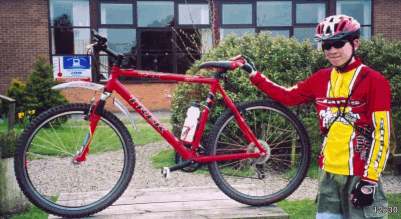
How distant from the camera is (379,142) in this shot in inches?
110

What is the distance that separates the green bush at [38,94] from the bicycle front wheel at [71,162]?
9128 mm

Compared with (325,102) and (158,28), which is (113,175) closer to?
(325,102)

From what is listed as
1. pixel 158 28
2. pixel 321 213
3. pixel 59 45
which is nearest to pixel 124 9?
pixel 158 28

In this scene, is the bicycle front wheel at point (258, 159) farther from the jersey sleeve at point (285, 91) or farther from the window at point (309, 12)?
the window at point (309, 12)

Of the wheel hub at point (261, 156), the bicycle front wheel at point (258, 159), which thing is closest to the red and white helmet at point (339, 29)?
the bicycle front wheel at point (258, 159)

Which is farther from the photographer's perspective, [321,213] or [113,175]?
[113,175]

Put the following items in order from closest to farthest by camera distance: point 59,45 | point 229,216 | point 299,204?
point 229,216 < point 299,204 < point 59,45

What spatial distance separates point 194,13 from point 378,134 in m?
16.0

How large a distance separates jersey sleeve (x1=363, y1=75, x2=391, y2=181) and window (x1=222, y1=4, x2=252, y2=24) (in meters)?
16.1

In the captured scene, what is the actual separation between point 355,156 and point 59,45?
15.7m

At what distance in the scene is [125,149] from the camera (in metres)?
3.63

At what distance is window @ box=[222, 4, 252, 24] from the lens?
18594mm

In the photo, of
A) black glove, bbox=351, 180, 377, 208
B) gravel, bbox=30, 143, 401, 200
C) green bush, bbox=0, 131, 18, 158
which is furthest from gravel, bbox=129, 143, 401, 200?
black glove, bbox=351, 180, 377, 208

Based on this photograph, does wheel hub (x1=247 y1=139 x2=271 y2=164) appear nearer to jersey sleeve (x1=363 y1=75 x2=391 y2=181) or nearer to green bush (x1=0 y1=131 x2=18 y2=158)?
jersey sleeve (x1=363 y1=75 x2=391 y2=181)
